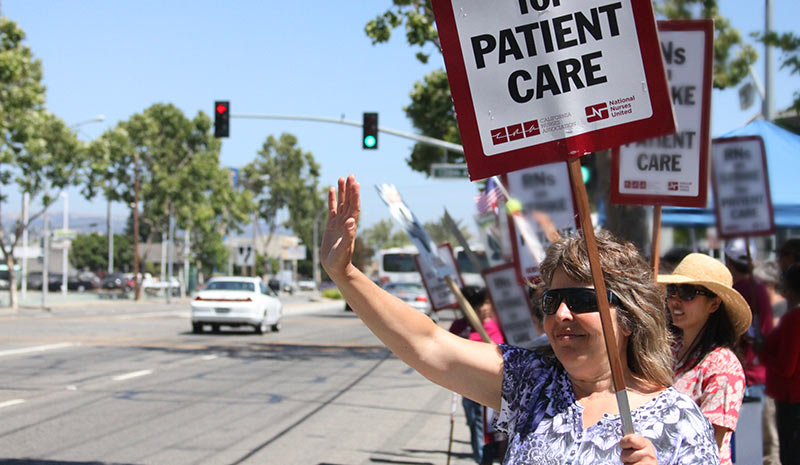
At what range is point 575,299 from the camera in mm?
2434

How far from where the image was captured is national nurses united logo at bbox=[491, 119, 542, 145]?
2439 mm

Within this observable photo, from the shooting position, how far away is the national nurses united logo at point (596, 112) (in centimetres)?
240

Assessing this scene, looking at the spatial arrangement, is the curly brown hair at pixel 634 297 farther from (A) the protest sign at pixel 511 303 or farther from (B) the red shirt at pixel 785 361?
(A) the protest sign at pixel 511 303

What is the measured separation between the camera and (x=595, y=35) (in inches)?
95.3

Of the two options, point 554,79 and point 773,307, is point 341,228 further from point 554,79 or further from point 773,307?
point 773,307

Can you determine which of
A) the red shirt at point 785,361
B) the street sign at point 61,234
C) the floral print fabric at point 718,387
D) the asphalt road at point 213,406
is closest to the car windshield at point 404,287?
the asphalt road at point 213,406

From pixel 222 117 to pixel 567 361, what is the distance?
2006 centimetres

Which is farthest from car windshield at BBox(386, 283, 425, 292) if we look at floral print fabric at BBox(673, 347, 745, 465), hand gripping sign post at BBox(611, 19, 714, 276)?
floral print fabric at BBox(673, 347, 745, 465)

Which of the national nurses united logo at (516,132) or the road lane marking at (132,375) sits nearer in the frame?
the national nurses united logo at (516,132)

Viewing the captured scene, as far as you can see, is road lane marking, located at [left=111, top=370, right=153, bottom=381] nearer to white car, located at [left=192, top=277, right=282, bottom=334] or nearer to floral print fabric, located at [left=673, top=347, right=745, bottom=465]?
white car, located at [left=192, top=277, right=282, bottom=334]

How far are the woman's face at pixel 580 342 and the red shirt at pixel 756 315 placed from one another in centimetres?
256

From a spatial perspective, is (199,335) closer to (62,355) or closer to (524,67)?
(62,355)

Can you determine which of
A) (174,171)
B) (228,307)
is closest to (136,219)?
(174,171)

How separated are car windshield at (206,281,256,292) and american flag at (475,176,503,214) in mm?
18223
